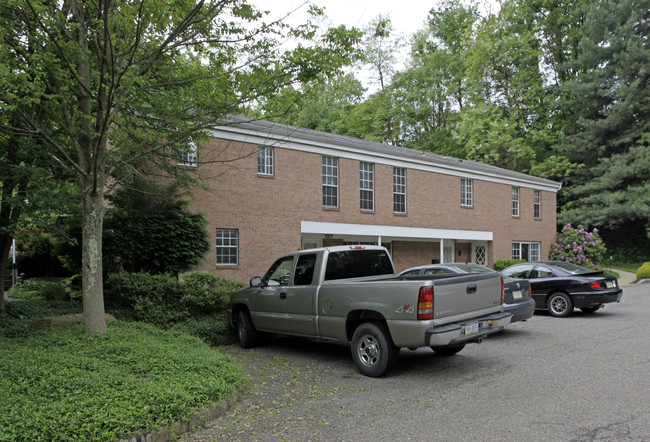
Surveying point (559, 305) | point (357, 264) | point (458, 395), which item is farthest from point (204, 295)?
point (559, 305)

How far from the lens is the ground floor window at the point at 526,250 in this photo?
27.9 meters

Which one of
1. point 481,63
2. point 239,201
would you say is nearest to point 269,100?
point 239,201

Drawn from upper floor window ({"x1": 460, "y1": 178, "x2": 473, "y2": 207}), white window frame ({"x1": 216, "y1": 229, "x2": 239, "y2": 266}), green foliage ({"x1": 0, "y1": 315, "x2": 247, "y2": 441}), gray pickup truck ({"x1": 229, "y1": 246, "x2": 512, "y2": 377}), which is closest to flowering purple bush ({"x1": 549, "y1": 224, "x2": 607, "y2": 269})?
upper floor window ({"x1": 460, "y1": 178, "x2": 473, "y2": 207})

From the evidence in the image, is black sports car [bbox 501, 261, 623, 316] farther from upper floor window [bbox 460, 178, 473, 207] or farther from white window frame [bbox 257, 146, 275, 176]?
upper floor window [bbox 460, 178, 473, 207]

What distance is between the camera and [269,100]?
863 cm

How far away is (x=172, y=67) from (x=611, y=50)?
3553 cm

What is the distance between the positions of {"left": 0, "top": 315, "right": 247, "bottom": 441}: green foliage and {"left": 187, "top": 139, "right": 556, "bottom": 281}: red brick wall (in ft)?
19.2

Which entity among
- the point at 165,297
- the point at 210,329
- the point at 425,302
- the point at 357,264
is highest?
the point at 357,264

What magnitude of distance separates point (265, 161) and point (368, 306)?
1170cm

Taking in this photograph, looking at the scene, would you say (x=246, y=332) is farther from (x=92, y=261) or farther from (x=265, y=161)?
(x=265, y=161)

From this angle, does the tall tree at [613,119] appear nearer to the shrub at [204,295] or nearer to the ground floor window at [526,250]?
the ground floor window at [526,250]

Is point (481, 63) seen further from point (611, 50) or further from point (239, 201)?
point (239, 201)

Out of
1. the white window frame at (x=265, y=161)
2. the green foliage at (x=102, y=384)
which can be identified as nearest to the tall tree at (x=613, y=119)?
the white window frame at (x=265, y=161)

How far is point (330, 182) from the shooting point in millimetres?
19234
